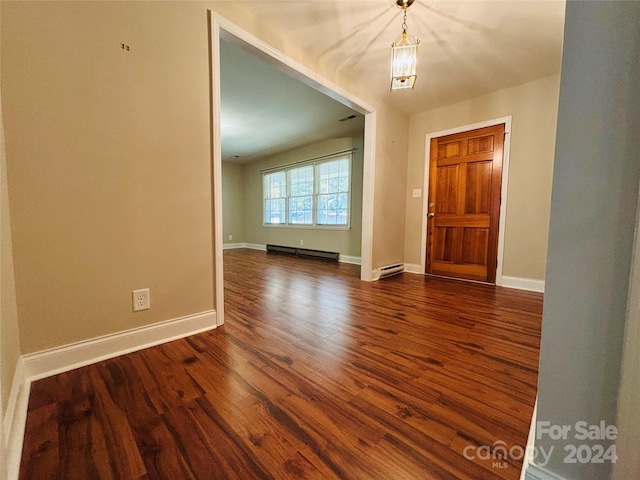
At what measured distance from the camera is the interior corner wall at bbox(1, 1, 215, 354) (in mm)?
1127

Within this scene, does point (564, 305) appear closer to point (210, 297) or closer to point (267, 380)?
point (267, 380)

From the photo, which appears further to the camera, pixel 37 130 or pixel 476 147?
pixel 476 147

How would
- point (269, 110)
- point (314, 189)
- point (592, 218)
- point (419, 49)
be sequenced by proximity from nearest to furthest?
point (592, 218)
point (419, 49)
point (269, 110)
point (314, 189)

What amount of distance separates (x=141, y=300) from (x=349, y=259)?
368cm

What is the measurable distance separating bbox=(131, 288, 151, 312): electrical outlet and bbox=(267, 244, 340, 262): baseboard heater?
369cm

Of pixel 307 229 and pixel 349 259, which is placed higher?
pixel 307 229

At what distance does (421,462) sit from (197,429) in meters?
0.77

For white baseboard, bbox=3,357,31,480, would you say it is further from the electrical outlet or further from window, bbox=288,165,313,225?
window, bbox=288,165,313,225

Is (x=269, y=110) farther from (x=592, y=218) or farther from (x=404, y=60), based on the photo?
(x=592, y=218)

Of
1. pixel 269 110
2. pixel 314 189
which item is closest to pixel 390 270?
pixel 314 189

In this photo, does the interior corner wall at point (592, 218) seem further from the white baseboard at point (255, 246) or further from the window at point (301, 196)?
the white baseboard at point (255, 246)

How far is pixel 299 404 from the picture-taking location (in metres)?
1.03

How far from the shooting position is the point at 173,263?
157 centimetres

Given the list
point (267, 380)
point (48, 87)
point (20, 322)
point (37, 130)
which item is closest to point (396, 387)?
point (267, 380)
